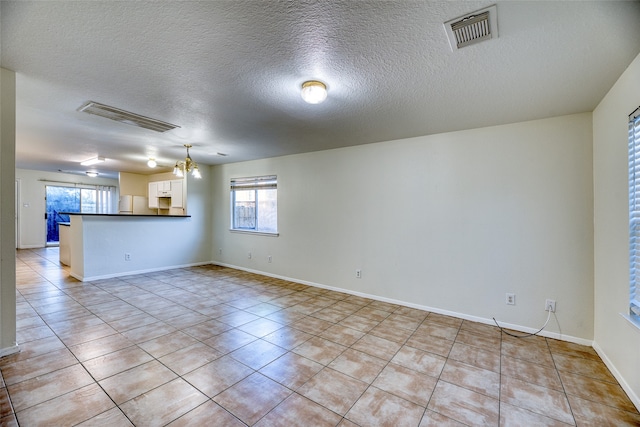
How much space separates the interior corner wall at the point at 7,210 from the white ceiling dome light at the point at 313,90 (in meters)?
2.23

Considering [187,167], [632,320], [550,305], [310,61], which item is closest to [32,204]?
[187,167]

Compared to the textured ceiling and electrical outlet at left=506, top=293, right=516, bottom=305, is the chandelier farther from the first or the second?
electrical outlet at left=506, top=293, right=516, bottom=305

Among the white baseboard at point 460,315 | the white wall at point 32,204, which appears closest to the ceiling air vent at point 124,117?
the white baseboard at point 460,315

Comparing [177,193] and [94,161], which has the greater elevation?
[94,161]

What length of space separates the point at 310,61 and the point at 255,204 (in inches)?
163

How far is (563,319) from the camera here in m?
2.78

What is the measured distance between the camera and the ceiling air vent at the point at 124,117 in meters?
2.71

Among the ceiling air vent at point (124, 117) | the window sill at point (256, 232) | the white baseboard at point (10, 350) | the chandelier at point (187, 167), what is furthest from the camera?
the window sill at point (256, 232)

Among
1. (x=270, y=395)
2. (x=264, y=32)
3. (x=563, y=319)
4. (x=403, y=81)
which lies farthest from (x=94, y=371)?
(x=563, y=319)

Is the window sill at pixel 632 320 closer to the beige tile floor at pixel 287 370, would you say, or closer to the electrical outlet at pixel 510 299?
the beige tile floor at pixel 287 370

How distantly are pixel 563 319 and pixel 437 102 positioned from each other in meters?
2.53

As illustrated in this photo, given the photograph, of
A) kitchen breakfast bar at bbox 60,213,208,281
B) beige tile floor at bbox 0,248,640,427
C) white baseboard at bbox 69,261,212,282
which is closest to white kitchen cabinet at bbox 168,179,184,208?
kitchen breakfast bar at bbox 60,213,208,281

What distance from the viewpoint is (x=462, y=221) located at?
3.34 m

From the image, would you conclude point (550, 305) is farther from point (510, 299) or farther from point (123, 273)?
point (123, 273)
